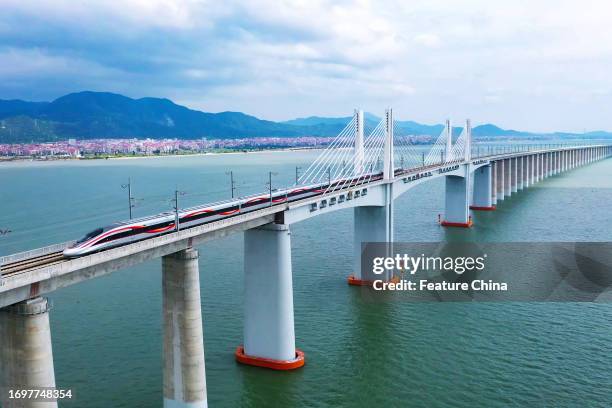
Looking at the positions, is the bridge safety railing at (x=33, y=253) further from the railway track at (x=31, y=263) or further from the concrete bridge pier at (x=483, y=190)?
the concrete bridge pier at (x=483, y=190)

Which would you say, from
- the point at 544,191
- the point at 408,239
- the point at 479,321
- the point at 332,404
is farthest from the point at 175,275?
the point at 544,191

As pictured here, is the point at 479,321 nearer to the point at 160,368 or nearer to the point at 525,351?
the point at 525,351

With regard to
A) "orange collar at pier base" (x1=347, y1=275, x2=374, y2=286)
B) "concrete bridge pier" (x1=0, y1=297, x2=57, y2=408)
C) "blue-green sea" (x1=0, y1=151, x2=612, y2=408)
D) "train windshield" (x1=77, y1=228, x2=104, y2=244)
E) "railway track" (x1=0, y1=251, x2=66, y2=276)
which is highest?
"train windshield" (x1=77, y1=228, x2=104, y2=244)

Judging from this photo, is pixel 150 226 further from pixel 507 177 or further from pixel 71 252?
pixel 507 177

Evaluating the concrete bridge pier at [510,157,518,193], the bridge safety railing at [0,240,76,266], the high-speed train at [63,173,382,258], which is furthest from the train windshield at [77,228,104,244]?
the concrete bridge pier at [510,157,518,193]

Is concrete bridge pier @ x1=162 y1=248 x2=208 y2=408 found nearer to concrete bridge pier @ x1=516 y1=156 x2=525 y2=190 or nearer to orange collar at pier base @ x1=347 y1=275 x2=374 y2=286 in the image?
orange collar at pier base @ x1=347 y1=275 x2=374 y2=286

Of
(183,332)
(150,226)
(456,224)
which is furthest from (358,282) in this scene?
(456,224)

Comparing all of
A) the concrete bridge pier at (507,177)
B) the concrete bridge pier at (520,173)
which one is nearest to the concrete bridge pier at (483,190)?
the concrete bridge pier at (507,177)
